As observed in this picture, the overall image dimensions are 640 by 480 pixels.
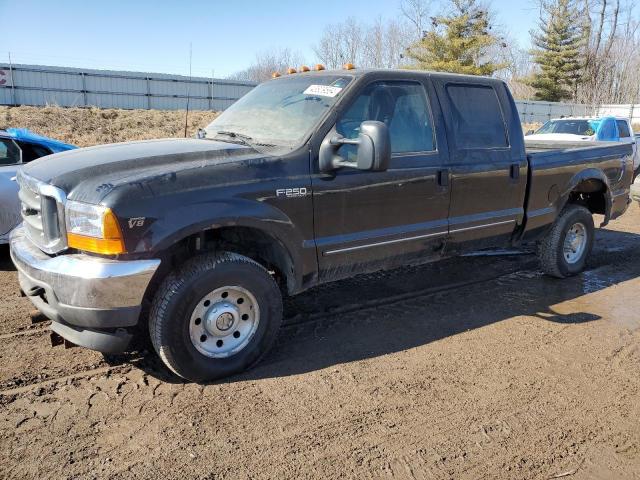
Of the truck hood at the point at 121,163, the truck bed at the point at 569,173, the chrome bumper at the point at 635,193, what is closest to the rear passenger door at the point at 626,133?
the chrome bumper at the point at 635,193

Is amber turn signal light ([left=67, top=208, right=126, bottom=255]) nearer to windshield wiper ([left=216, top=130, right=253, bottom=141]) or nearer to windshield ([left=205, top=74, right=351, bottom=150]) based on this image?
windshield ([left=205, top=74, right=351, bottom=150])

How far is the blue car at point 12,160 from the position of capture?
588cm

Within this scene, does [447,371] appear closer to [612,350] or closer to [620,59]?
[612,350]

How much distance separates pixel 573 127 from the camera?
1427cm

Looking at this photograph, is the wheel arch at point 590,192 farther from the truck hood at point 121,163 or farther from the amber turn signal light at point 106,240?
the amber turn signal light at point 106,240

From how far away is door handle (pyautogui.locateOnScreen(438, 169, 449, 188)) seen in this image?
4518 mm

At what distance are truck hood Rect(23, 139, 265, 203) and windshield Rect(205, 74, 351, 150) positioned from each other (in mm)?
272

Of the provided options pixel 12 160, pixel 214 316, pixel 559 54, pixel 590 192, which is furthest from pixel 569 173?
pixel 559 54

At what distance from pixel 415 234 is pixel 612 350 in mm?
1777

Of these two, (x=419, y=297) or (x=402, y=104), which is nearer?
(x=402, y=104)

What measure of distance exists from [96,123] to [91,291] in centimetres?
2174

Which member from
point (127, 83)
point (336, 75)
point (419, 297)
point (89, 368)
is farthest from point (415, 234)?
point (127, 83)

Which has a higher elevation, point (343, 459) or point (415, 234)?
point (415, 234)

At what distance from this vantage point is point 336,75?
14.2 feet
